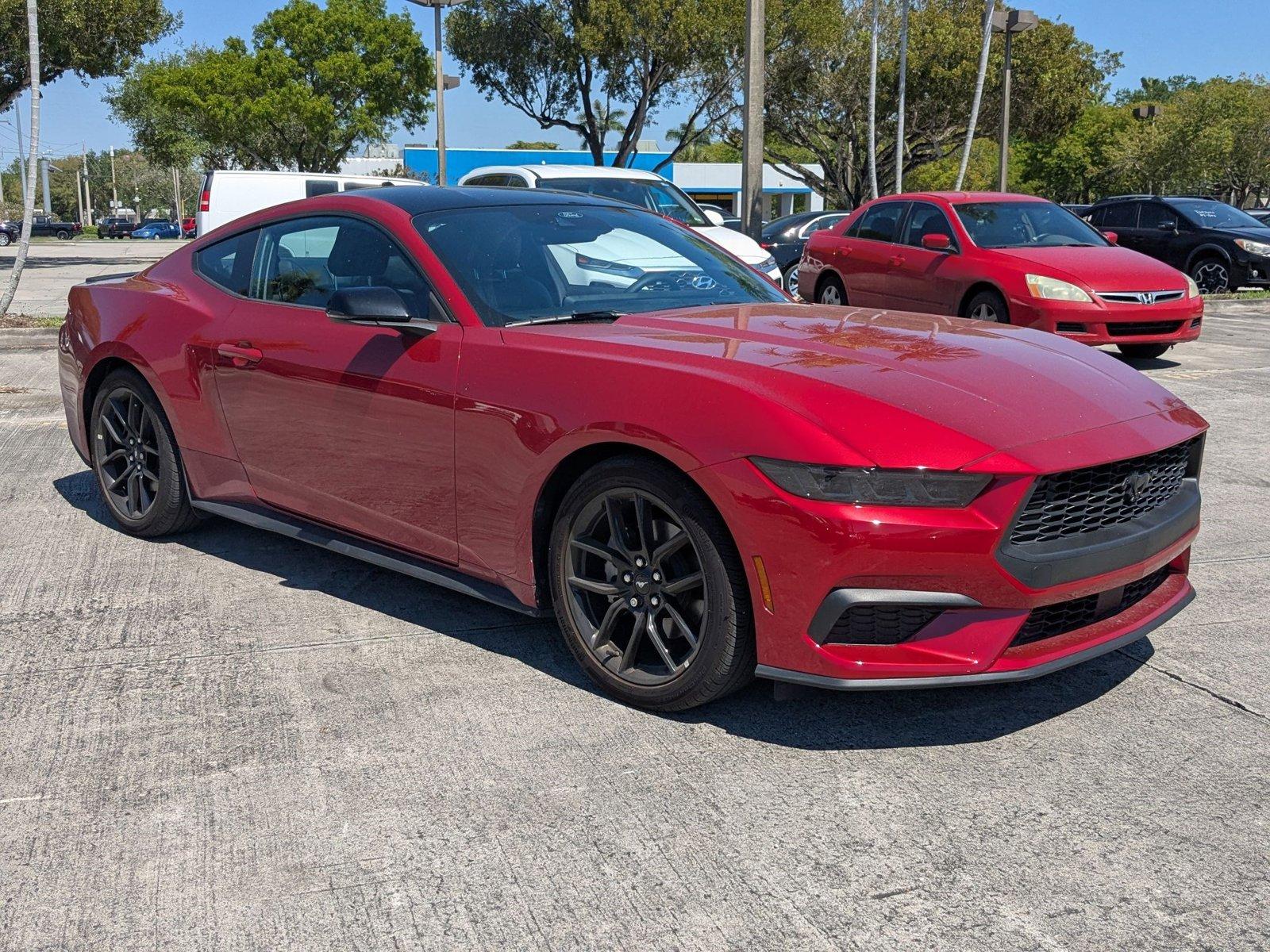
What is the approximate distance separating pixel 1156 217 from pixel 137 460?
18.2 metres

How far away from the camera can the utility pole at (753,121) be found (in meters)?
16.0

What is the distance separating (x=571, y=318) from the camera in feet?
13.3

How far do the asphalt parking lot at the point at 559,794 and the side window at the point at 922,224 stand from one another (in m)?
7.59

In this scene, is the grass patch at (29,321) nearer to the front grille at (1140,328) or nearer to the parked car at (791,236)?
the parked car at (791,236)

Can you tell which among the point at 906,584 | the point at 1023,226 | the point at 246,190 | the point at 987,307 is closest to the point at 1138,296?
the point at 987,307

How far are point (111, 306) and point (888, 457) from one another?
3.77 m

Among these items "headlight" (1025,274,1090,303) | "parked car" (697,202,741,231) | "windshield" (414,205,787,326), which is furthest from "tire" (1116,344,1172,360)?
"windshield" (414,205,787,326)

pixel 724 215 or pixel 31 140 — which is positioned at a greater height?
pixel 31 140

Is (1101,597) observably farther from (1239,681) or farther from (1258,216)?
(1258,216)

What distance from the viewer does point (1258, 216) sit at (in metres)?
26.6

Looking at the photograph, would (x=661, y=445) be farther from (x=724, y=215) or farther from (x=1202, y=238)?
(x=1202, y=238)

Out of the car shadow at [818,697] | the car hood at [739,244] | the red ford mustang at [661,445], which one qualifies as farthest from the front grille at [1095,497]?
the car hood at [739,244]

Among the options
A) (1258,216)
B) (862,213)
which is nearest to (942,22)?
(1258,216)

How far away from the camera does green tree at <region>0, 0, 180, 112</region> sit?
2466 centimetres
